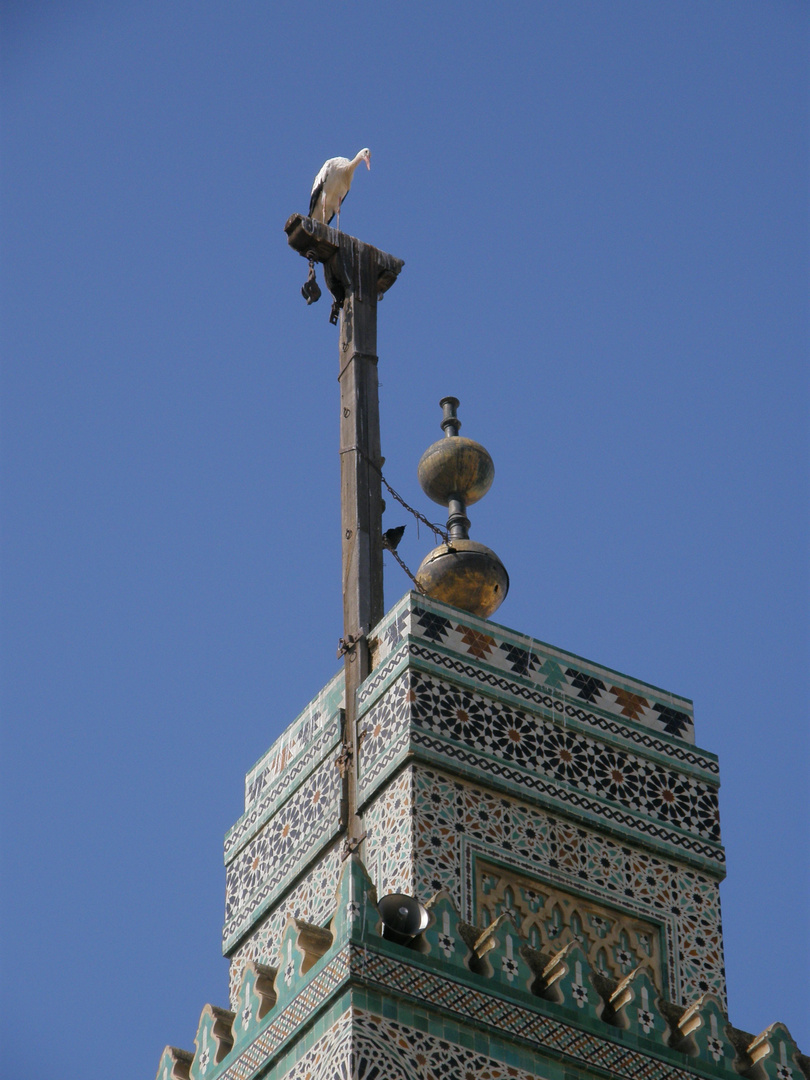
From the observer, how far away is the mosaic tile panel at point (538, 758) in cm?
1159

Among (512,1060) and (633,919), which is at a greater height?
(633,919)

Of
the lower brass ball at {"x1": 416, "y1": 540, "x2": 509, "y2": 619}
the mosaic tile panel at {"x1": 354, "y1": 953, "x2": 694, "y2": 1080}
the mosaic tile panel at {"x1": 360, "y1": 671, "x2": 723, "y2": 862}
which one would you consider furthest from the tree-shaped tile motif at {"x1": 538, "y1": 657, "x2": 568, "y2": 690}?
the mosaic tile panel at {"x1": 354, "y1": 953, "x2": 694, "y2": 1080}

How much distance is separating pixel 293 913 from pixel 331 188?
14.6ft

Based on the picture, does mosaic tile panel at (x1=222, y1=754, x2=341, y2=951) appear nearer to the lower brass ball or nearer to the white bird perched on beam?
the lower brass ball

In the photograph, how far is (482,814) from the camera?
11.5 m

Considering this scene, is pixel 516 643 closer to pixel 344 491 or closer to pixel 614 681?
pixel 614 681

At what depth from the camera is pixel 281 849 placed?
12.2 metres

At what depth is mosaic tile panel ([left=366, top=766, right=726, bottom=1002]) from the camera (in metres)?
11.2

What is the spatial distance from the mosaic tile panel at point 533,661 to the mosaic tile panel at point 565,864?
763 millimetres

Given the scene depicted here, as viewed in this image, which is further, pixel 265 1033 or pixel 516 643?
pixel 516 643

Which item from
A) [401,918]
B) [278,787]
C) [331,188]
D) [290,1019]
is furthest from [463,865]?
[331,188]

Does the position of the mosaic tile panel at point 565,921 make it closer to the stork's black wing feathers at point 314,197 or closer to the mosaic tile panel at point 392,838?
the mosaic tile panel at point 392,838

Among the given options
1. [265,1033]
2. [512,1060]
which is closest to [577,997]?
[512,1060]

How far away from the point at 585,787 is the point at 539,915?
0.82 metres
